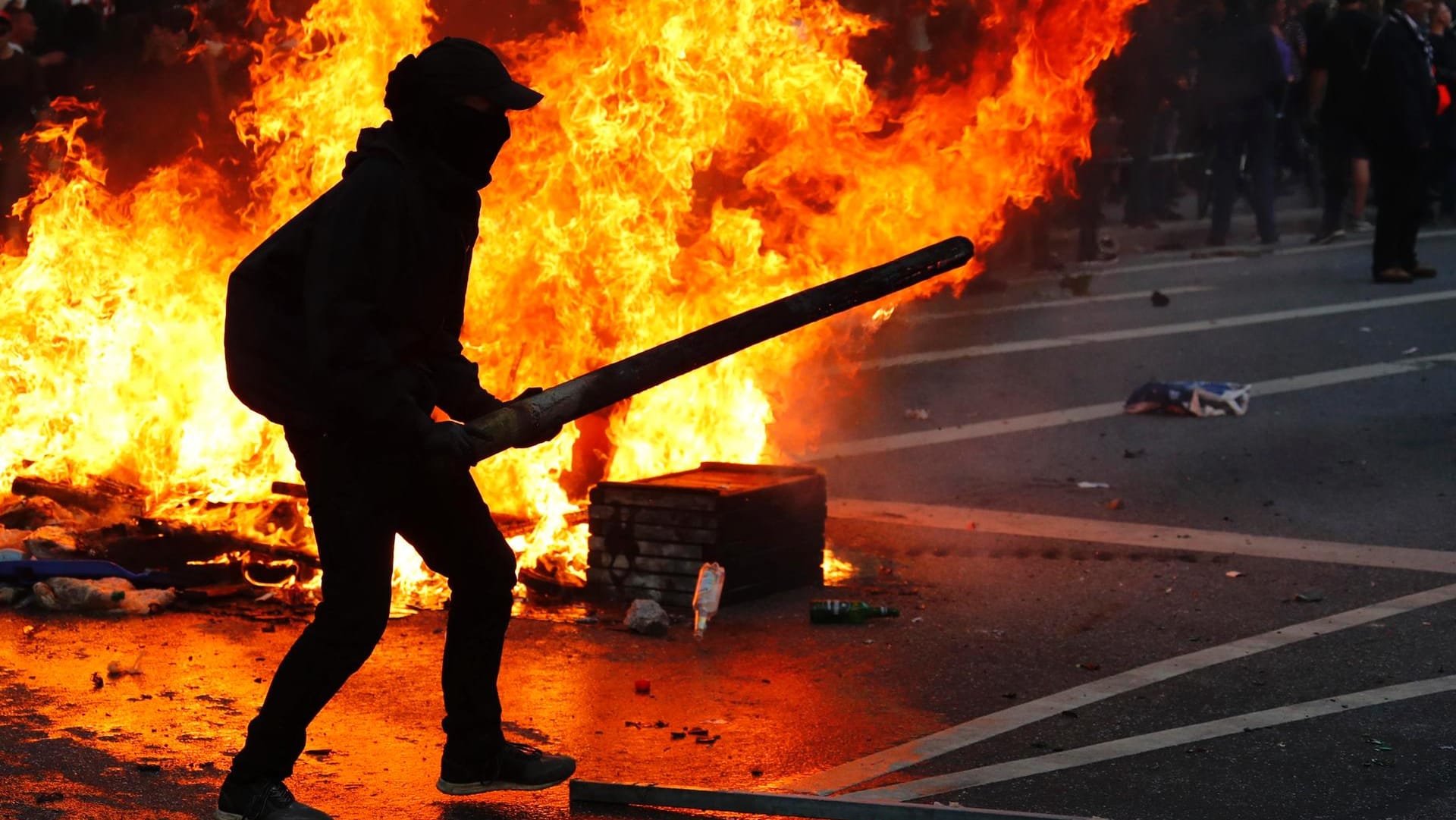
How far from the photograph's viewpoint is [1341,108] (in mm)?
16266

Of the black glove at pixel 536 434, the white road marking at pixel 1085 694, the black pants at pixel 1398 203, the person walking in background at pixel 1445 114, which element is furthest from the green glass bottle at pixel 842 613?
the person walking in background at pixel 1445 114

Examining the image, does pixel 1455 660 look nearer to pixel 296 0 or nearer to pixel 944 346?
pixel 296 0

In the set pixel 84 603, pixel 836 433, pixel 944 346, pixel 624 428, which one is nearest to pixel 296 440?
pixel 84 603

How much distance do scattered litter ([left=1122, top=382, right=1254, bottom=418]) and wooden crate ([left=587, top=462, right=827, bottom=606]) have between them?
4.26 metres

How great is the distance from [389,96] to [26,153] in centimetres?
947

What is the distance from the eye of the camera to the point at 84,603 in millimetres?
6699

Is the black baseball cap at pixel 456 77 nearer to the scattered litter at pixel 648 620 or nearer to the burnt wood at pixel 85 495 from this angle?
the scattered litter at pixel 648 620

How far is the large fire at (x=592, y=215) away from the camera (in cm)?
791

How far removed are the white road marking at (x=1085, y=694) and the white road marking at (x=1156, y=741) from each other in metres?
0.17

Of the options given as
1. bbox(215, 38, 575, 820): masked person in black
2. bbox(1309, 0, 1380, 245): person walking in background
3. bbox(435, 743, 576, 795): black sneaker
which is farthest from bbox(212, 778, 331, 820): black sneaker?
bbox(1309, 0, 1380, 245): person walking in background

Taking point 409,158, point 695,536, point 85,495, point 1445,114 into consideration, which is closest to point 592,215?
point 695,536

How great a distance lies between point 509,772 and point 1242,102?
16263 mm

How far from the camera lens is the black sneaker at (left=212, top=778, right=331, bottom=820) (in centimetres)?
434

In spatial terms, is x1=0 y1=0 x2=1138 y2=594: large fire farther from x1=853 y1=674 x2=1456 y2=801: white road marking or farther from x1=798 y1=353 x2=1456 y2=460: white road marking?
x1=853 y1=674 x2=1456 y2=801: white road marking
